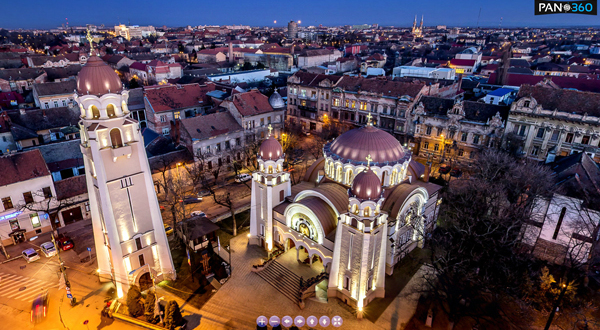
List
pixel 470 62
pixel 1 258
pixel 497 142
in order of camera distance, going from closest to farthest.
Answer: pixel 1 258
pixel 497 142
pixel 470 62

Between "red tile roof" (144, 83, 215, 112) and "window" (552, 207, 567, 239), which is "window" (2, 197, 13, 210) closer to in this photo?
"red tile roof" (144, 83, 215, 112)

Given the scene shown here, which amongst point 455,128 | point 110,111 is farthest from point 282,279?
point 455,128

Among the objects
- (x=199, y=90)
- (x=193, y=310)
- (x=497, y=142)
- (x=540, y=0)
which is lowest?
(x=193, y=310)

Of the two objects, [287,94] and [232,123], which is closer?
[232,123]

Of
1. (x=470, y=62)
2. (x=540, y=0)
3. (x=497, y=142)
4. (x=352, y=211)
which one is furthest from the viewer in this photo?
(x=470, y=62)

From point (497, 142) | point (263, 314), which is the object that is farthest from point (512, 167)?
point (263, 314)

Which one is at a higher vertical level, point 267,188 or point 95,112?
point 95,112

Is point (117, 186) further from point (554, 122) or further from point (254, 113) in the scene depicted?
point (554, 122)

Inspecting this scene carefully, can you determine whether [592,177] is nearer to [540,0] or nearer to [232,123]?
[540,0]
